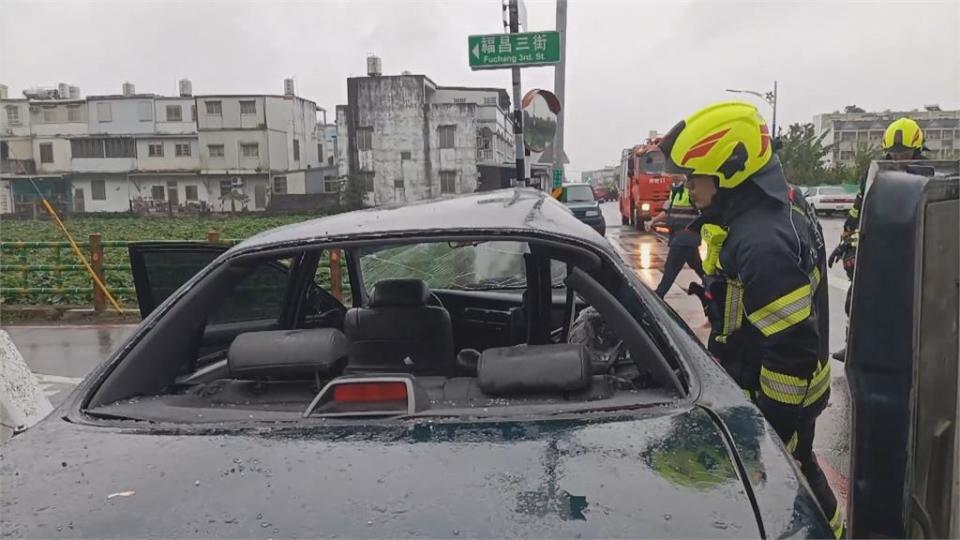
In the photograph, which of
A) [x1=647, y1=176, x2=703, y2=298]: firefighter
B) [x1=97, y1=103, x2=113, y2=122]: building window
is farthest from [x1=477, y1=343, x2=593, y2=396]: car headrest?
[x1=97, y1=103, x2=113, y2=122]: building window

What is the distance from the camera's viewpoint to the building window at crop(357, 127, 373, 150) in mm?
50375

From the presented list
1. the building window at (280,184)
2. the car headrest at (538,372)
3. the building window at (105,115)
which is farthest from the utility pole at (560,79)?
the building window at (105,115)

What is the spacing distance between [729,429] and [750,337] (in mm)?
1192

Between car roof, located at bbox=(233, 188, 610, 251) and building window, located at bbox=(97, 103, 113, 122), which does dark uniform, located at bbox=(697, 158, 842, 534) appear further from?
building window, located at bbox=(97, 103, 113, 122)

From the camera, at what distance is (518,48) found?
8.03m

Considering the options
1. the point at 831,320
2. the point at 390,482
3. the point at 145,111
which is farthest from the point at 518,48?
the point at 145,111

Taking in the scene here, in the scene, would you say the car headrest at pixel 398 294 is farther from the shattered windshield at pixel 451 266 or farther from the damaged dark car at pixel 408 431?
the shattered windshield at pixel 451 266

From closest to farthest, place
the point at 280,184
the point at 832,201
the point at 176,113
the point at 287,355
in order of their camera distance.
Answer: the point at 287,355
the point at 832,201
the point at 280,184
the point at 176,113

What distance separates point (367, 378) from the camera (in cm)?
190

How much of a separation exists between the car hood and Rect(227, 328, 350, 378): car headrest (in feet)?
1.14

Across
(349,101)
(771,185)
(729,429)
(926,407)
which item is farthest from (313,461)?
(349,101)

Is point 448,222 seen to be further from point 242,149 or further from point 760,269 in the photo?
point 242,149

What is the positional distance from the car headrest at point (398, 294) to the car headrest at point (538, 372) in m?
1.02

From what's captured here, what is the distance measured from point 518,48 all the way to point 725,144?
5844 millimetres
